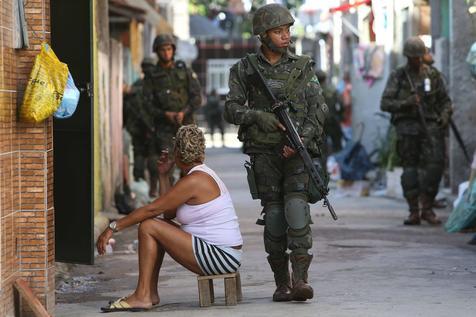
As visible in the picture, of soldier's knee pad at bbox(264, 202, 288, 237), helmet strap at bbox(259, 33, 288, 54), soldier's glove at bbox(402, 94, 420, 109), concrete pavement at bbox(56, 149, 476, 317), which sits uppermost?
helmet strap at bbox(259, 33, 288, 54)

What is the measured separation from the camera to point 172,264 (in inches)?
476

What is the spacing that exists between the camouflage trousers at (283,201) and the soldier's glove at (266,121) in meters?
0.23

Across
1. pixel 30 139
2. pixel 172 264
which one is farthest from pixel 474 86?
pixel 30 139

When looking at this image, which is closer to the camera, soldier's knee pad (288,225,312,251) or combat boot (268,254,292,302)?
soldier's knee pad (288,225,312,251)

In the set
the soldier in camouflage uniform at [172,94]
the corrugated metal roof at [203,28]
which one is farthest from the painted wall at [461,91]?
the corrugated metal roof at [203,28]

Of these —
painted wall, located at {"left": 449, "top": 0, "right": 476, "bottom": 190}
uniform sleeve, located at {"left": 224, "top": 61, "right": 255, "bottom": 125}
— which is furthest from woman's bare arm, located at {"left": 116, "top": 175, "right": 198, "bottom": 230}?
painted wall, located at {"left": 449, "top": 0, "right": 476, "bottom": 190}

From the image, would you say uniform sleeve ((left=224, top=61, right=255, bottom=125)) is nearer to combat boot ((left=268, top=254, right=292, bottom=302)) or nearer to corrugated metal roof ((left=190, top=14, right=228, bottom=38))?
combat boot ((left=268, top=254, right=292, bottom=302))

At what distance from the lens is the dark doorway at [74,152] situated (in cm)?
930

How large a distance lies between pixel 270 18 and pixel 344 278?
236 cm

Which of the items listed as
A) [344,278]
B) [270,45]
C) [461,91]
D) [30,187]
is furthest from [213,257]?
[461,91]

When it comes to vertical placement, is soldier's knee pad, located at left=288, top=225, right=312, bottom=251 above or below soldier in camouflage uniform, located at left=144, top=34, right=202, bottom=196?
below

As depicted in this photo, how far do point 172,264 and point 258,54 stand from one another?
316cm

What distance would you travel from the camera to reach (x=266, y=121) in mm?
9203

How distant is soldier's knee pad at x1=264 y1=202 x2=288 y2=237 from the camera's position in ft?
30.9
